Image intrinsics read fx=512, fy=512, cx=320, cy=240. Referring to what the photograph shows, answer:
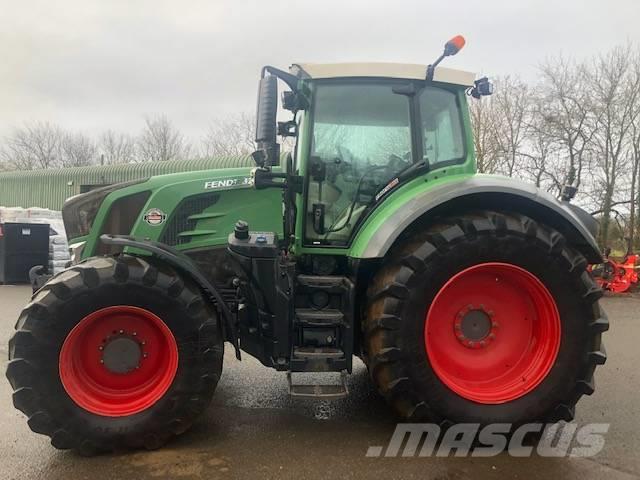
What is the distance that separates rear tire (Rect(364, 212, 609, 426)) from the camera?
10.5 feet

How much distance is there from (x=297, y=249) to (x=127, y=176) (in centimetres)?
1801

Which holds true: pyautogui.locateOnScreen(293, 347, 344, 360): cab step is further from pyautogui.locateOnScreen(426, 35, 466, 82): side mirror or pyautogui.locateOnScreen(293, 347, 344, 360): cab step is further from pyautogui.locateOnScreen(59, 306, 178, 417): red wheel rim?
pyautogui.locateOnScreen(426, 35, 466, 82): side mirror

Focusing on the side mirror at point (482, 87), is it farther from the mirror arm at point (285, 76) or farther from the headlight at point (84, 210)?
the headlight at point (84, 210)

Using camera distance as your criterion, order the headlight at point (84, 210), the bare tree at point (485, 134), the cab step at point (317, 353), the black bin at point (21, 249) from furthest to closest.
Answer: the bare tree at point (485, 134) → the black bin at point (21, 249) → the headlight at point (84, 210) → the cab step at point (317, 353)

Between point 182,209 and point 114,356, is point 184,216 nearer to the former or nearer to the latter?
point 182,209

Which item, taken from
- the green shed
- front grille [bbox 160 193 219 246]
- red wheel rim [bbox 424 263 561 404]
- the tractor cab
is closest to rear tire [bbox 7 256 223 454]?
front grille [bbox 160 193 219 246]

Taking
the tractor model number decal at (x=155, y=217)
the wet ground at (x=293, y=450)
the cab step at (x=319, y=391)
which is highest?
the tractor model number decal at (x=155, y=217)

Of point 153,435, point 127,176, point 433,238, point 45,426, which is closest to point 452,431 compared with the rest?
point 433,238

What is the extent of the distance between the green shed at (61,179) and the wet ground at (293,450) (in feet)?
46.6

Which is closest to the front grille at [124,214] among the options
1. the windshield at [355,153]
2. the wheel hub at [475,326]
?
the windshield at [355,153]

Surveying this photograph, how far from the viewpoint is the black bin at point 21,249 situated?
38.2 feet

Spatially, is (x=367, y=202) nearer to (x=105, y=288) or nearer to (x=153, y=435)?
(x=105, y=288)

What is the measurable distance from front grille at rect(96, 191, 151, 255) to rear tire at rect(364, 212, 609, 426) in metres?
1.76

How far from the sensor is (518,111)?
16.7 meters
